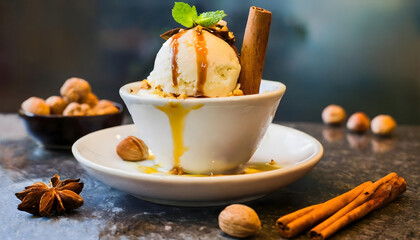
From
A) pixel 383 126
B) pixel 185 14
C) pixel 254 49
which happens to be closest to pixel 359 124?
pixel 383 126

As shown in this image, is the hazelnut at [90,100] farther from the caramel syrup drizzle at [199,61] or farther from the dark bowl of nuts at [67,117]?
the caramel syrup drizzle at [199,61]

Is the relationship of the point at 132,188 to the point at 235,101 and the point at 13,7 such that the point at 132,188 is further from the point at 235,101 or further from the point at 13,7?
the point at 13,7

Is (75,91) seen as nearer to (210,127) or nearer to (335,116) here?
(210,127)

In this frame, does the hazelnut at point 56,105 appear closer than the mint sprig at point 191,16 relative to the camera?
No

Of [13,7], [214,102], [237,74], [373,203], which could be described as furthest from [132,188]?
[13,7]

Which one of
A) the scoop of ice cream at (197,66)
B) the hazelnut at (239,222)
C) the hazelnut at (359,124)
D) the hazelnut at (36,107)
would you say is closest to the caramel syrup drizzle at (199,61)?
the scoop of ice cream at (197,66)
